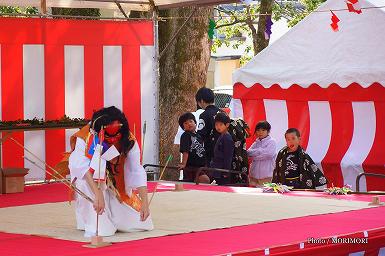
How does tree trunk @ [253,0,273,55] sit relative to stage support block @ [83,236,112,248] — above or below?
above

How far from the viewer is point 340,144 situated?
Answer: 10.2m

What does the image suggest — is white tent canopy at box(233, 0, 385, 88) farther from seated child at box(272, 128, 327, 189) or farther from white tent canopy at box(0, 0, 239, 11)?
seated child at box(272, 128, 327, 189)

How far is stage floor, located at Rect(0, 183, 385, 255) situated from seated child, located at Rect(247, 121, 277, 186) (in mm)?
781

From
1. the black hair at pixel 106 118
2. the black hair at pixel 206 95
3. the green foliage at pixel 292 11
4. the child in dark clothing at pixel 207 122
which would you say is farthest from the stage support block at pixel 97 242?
the green foliage at pixel 292 11

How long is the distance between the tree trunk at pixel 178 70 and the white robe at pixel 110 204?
19.7 feet

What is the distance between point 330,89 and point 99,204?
5025mm

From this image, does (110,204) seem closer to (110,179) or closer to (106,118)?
(110,179)

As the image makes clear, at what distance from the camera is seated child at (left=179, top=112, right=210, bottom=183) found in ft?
30.5

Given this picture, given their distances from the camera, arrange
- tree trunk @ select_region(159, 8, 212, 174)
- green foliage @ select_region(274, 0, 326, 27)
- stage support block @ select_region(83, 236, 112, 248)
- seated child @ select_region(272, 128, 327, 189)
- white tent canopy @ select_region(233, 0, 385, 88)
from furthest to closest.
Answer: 1. green foliage @ select_region(274, 0, 326, 27)
2. tree trunk @ select_region(159, 8, 212, 174)
3. white tent canopy @ select_region(233, 0, 385, 88)
4. seated child @ select_region(272, 128, 327, 189)
5. stage support block @ select_region(83, 236, 112, 248)

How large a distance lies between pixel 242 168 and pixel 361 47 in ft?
6.45

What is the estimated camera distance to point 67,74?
9930mm

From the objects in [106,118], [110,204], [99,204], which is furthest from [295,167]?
[99,204]

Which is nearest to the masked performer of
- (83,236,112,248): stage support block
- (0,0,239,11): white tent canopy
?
(83,236,112,248): stage support block

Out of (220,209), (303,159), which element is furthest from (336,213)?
(303,159)
